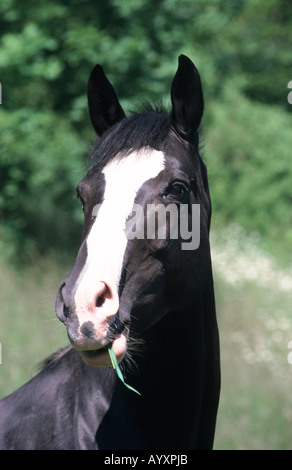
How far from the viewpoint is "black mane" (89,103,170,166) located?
243 cm

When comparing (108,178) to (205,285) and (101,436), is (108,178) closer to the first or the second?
(205,285)

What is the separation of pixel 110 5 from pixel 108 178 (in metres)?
6.64

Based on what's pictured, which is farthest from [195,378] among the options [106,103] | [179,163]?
[106,103]

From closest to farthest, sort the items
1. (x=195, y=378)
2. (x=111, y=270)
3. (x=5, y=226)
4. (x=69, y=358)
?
1. (x=111, y=270)
2. (x=195, y=378)
3. (x=69, y=358)
4. (x=5, y=226)

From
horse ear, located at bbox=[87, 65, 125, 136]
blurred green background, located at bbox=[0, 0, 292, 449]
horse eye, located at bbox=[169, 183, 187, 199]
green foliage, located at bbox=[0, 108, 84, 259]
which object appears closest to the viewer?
horse eye, located at bbox=[169, 183, 187, 199]

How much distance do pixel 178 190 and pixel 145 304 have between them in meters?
0.46

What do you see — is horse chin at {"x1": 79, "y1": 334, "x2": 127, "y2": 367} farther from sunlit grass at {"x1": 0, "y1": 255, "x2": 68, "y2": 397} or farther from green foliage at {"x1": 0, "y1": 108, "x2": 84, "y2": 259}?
green foliage at {"x1": 0, "y1": 108, "x2": 84, "y2": 259}

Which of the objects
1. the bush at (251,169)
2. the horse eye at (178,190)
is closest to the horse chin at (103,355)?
the horse eye at (178,190)

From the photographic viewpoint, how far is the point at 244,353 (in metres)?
6.25

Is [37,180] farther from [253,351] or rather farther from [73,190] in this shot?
[253,351]

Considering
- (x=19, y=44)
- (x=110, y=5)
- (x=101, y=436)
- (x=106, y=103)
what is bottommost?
(x=101, y=436)

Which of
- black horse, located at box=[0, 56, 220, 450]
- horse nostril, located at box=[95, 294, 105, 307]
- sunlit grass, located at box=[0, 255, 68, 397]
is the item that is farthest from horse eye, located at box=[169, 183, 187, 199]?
sunlit grass, located at box=[0, 255, 68, 397]

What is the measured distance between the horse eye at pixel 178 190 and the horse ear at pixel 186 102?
29 centimetres

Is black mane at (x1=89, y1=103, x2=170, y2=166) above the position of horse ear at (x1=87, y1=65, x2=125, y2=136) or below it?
below
